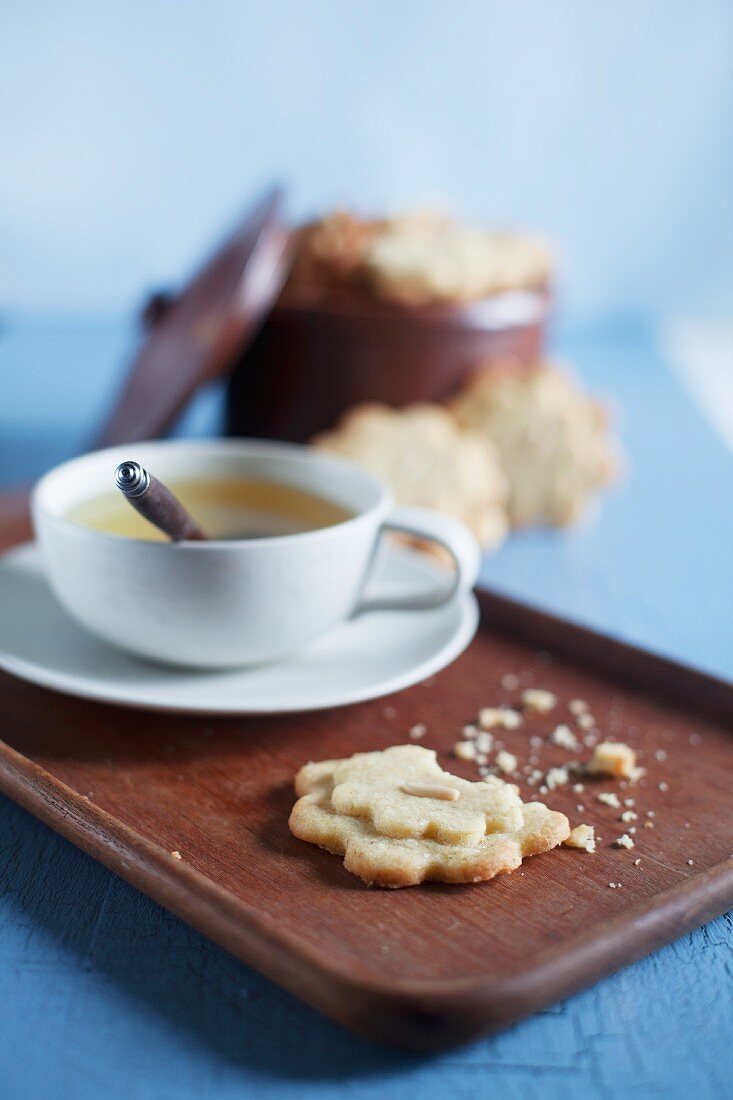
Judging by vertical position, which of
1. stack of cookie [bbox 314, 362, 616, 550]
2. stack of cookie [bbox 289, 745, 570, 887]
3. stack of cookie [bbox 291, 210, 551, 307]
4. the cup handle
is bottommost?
stack of cookie [bbox 314, 362, 616, 550]

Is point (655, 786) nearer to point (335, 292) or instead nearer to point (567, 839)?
point (567, 839)

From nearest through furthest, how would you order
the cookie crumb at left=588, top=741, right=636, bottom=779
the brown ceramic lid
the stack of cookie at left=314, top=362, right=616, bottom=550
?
the cookie crumb at left=588, top=741, right=636, bottom=779, the brown ceramic lid, the stack of cookie at left=314, top=362, right=616, bottom=550

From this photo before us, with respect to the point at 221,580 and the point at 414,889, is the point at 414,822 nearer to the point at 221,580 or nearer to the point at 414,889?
the point at 414,889

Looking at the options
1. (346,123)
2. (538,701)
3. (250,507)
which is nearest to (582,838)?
(538,701)

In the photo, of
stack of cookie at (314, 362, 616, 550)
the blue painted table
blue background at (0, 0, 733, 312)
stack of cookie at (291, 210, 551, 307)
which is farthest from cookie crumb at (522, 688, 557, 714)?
blue background at (0, 0, 733, 312)

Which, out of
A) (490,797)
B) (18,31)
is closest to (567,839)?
(490,797)

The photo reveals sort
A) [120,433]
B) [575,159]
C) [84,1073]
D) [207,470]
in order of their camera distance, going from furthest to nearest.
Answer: [575,159], [120,433], [207,470], [84,1073]

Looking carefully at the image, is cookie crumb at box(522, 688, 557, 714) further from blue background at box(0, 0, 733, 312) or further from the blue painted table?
blue background at box(0, 0, 733, 312)
